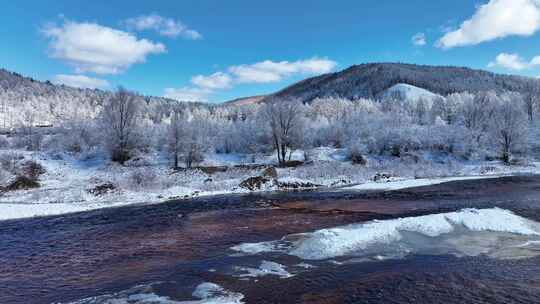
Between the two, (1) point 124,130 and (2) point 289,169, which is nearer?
(2) point 289,169

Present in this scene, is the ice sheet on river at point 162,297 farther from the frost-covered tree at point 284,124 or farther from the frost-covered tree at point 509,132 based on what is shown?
the frost-covered tree at point 509,132

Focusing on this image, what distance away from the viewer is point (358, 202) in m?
31.4

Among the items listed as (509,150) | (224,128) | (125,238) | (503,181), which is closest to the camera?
(125,238)

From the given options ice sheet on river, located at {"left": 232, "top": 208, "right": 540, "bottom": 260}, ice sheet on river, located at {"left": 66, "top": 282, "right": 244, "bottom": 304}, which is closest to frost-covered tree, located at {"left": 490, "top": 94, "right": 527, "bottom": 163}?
ice sheet on river, located at {"left": 232, "top": 208, "right": 540, "bottom": 260}

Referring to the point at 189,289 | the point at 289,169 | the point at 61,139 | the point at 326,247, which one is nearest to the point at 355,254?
the point at 326,247

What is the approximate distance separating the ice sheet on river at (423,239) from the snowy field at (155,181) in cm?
1996

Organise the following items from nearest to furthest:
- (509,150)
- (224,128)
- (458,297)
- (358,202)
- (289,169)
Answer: (458,297) → (358,202) → (289,169) → (509,150) → (224,128)

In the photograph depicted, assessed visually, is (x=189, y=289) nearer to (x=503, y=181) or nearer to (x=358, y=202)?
(x=358, y=202)

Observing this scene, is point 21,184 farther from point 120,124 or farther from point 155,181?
point 120,124

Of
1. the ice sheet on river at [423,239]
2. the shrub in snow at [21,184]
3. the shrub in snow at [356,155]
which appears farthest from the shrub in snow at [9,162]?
the shrub in snow at [356,155]

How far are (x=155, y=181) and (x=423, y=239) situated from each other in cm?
3245

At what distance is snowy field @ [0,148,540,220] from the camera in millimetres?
34500

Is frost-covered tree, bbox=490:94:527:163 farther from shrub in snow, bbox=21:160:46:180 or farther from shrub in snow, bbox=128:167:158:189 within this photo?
shrub in snow, bbox=21:160:46:180

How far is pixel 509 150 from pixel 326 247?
63.0 meters
